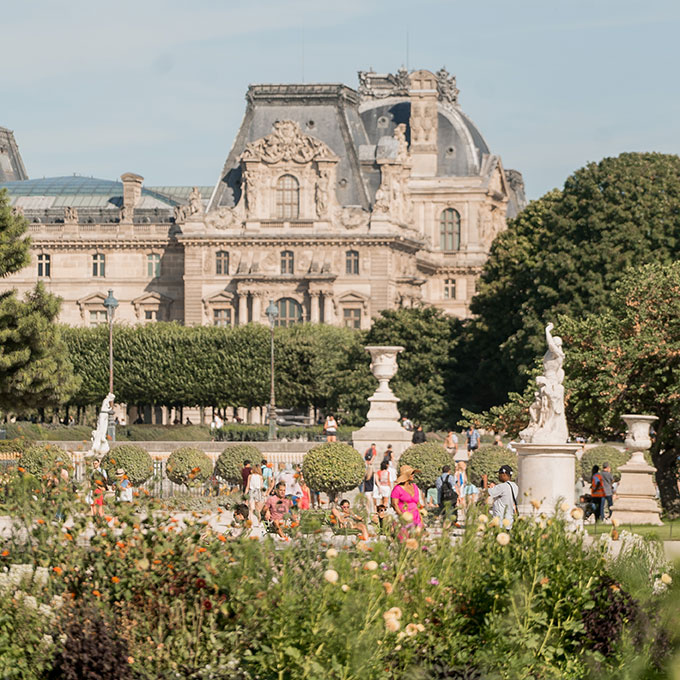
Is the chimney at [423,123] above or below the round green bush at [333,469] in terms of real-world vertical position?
above

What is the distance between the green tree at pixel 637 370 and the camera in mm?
33719

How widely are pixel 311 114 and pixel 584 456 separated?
5639 centimetres

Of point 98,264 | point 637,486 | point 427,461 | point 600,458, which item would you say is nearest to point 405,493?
point 637,486

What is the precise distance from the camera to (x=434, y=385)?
6900 centimetres

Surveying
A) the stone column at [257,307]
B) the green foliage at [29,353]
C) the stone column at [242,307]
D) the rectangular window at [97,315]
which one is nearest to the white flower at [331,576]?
the green foliage at [29,353]

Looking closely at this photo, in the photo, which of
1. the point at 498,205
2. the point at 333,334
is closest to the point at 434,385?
the point at 333,334

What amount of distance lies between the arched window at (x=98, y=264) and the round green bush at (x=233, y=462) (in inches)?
2288

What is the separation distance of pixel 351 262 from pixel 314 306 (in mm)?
3479

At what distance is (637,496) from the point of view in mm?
29688

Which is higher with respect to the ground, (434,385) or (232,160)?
(232,160)

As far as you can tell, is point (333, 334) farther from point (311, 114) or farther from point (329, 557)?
point (329, 557)

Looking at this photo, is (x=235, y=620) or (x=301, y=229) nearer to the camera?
(x=235, y=620)

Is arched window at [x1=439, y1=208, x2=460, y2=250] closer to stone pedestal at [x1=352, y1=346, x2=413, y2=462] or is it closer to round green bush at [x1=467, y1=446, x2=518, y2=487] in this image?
stone pedestal at [x1=352, y1=346, x2=413, y2=462]

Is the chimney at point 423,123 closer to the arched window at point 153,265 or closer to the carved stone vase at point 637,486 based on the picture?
the arched window at point 153,265
